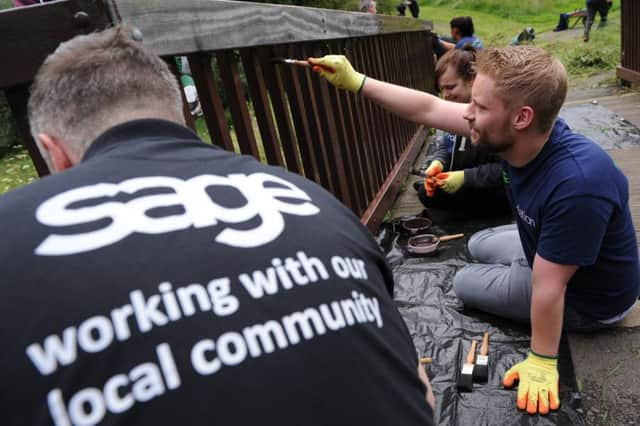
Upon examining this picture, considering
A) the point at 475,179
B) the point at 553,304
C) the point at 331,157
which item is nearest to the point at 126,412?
the point at 553,304

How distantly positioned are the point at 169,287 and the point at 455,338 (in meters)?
2.02

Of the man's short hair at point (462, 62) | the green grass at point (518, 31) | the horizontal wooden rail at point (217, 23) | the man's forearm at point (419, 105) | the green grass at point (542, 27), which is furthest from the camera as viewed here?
the green grass at point (542, 27)

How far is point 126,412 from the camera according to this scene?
25.8 inches

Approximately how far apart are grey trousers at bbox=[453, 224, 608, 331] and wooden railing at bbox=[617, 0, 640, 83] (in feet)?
20.3

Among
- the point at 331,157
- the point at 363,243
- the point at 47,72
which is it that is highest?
the point at 47,72

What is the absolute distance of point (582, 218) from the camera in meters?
1.78

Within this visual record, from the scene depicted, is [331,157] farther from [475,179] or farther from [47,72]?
[47,72]

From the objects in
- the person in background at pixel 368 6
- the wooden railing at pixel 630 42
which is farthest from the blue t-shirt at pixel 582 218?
the wooden railing at pixel 630 42

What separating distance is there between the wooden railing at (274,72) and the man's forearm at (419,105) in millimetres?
392

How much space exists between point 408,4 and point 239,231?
69.1ft

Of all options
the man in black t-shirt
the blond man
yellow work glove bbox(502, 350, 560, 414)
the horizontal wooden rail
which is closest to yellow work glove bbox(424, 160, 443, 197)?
the horizontal wooden rail

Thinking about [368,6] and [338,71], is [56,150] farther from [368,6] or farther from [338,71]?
[368,6]

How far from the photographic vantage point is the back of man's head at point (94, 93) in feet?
3.11

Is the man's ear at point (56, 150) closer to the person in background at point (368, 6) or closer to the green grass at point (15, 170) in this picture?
the green grass at point (15, 170)
